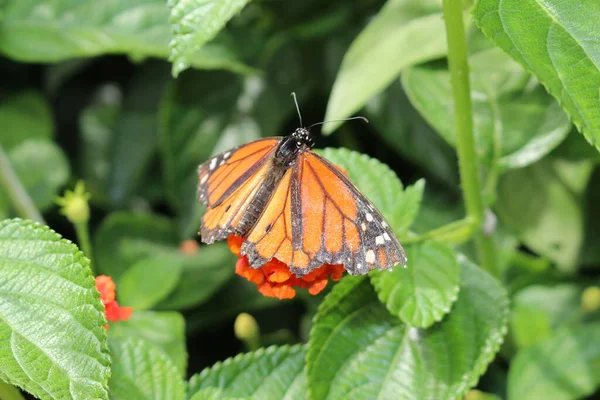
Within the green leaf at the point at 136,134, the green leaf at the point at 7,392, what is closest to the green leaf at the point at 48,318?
the green leaf at the point at 7,392

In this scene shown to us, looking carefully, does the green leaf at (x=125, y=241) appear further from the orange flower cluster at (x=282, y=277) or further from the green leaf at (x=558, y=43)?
the green leaf at (x=558, y=43)

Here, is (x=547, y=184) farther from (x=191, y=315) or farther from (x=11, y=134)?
(x=11, y=134)

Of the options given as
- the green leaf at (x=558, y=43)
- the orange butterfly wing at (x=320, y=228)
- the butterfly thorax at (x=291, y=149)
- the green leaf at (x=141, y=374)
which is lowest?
the green leaf at (x=141, y=374)

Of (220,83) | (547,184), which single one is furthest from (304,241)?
(220,83)

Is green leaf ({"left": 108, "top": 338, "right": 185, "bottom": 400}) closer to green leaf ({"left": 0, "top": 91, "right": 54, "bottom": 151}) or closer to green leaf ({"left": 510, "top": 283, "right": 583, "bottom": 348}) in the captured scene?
green leaf ({"left": 510, "top": 283, "right": 583, "bottom": 348})

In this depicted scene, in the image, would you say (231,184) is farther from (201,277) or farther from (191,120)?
(191,120)

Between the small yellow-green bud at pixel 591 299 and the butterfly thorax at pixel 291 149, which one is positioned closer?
the butterfly thorax at pixel 291 149
